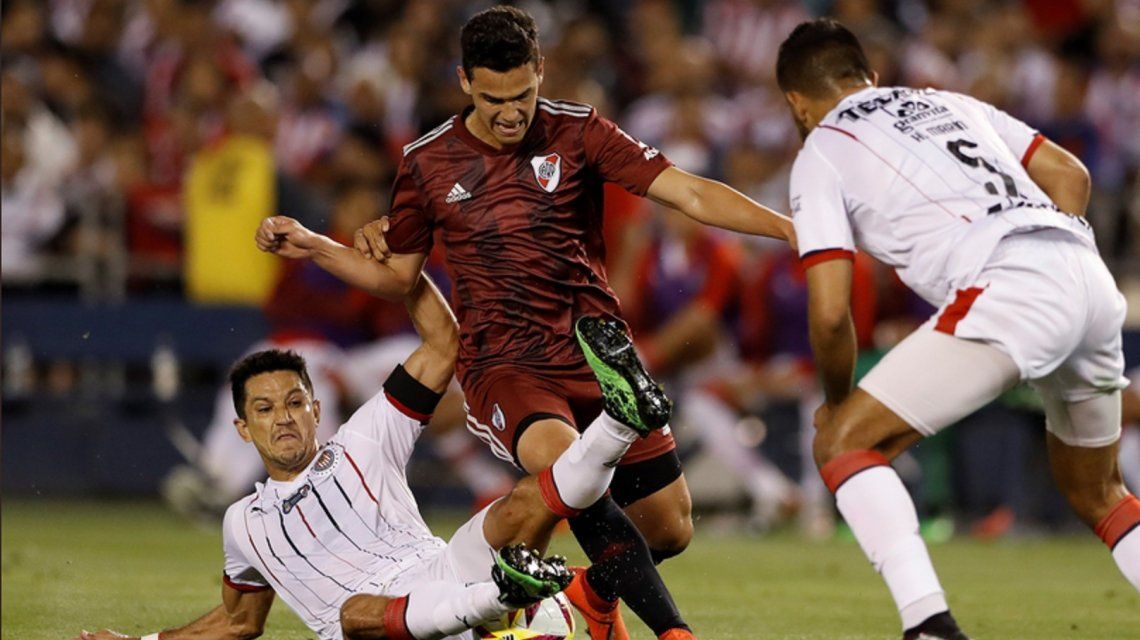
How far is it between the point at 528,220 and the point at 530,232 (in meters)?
0.05

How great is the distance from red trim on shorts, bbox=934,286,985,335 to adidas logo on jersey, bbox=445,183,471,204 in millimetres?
1979

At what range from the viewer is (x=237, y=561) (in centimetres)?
653

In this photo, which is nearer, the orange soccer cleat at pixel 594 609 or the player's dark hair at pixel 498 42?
A: the player's dark hair at pixel 498 42

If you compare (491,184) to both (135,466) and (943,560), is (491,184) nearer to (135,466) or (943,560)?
(943,560)

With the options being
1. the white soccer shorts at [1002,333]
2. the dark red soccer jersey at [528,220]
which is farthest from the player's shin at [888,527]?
the dark red soccer jersey at [528,220]

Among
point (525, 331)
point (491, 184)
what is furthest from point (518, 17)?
point (525, 331)

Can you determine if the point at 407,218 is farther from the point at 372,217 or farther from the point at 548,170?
the point at 372,217

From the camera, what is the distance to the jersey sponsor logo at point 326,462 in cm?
652

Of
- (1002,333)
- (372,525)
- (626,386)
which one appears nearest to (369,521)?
(372,525)

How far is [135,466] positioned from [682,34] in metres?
6.79

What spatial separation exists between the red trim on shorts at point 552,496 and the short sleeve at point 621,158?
1.26 meters

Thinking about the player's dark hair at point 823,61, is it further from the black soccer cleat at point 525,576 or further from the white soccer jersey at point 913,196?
the black soccer cleat at point 525,576

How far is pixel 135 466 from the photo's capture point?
13586mm

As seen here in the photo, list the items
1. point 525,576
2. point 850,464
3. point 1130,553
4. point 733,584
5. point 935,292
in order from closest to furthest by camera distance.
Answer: point 525,576
point 850,464
point 935,292
point 1130,553
point 733,584
